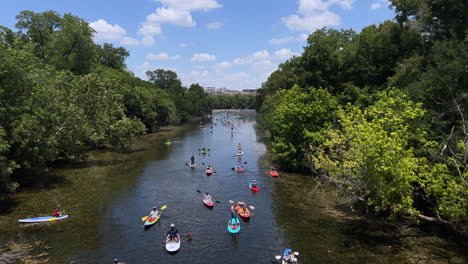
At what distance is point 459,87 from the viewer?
28219 mm

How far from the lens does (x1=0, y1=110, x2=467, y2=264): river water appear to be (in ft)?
80.9

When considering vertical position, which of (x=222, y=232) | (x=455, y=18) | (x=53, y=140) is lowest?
(x=222, y=232)

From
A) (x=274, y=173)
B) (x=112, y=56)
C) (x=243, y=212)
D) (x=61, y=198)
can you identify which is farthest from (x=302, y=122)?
(x=112, y=56)

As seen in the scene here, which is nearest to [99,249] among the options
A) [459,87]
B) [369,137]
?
[369,137]

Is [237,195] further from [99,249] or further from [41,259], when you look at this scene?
[41,259]

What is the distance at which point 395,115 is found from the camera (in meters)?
28.6

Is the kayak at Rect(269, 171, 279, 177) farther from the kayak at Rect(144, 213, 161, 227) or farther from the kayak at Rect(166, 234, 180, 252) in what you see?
the kayak at Rect(166, 234, 180, 252)

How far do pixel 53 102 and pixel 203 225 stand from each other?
23.7 m

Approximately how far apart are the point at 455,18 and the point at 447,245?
22324 millimetres

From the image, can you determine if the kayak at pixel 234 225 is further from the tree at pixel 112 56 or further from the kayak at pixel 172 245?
the tree at pixel 112 56

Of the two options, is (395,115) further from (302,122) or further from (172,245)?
(172,245)

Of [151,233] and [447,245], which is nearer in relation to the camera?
[447,245]

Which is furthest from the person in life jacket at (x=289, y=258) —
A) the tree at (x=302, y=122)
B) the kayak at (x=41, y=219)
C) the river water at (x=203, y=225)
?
the tree at (x=302, y=122)

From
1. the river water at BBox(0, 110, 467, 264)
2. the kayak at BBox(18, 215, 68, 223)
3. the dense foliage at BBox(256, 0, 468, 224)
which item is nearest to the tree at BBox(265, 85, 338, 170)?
the dense foliage at BBox(256, 0, 468, 224)
